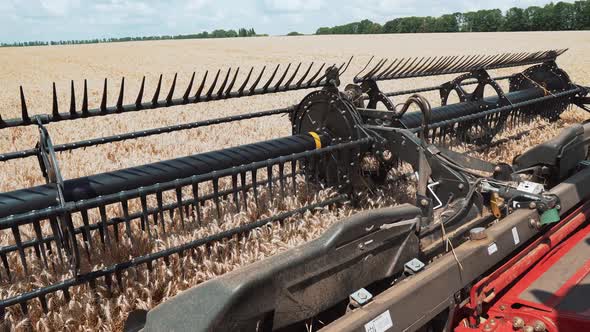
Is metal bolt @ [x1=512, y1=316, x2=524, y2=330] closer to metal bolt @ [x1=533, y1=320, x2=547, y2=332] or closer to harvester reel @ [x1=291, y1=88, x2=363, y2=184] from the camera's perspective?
metal bolt @ [x1=533, y1=320, x2=547, y2=332]

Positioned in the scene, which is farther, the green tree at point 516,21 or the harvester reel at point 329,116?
the green tree at point 516,21

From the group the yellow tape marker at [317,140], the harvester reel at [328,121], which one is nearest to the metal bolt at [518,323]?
the harvester reel at [328,121]

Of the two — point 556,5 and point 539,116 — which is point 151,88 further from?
point 556,5

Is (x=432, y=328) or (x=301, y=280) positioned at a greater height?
(x=301, y=280)

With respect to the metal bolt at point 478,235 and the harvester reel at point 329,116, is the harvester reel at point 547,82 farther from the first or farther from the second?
the metal bolt at point 478,235

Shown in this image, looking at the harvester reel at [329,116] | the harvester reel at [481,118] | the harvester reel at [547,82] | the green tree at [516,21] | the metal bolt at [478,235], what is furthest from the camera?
the green tree at [516,21]

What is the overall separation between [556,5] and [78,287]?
8874 centimetres

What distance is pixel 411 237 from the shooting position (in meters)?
2.39

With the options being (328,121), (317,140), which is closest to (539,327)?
(317,140)

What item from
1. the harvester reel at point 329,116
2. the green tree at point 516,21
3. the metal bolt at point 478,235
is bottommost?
the metal bolt at point 478,235

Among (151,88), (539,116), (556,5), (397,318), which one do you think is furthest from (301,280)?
(556,5)

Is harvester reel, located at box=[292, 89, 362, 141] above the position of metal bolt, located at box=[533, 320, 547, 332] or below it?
above

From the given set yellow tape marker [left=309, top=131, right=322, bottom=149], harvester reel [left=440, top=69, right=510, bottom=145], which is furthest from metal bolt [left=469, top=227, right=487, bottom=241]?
harvester reel [left=440, top=69, right=510, bottom=145]

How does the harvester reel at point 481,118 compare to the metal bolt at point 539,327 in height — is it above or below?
above
